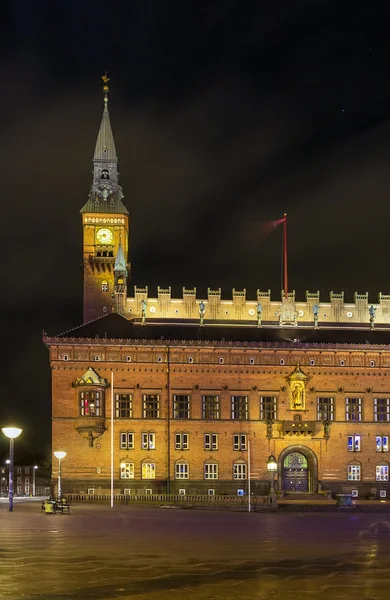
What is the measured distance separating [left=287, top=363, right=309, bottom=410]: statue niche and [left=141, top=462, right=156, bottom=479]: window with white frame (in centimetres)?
1274

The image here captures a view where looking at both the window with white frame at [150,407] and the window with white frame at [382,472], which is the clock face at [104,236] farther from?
the window with white frame at [382,472]

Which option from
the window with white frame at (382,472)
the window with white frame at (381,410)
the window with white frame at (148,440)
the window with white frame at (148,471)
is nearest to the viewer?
the window with white frame at (148,471)

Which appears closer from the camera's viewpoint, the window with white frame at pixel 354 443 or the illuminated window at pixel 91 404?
the illuminated window at pixel 91 404

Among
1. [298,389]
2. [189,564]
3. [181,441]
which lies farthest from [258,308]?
[189,564]

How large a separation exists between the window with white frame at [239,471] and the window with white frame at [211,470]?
159 cm

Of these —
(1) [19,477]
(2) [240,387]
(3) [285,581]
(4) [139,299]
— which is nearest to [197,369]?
(2) [240,387]

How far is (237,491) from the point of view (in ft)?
252

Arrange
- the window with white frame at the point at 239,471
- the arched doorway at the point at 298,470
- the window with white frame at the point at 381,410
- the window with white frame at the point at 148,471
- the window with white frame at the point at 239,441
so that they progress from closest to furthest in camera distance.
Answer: the window with white frame at the point at 148,471 → the window with white frame at the point at 239,471 → the window with white frame at the point at 239,441 → the arched doorway at the point at 298,470 → the window with white frame at the point at 381,410

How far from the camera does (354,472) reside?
259 ft

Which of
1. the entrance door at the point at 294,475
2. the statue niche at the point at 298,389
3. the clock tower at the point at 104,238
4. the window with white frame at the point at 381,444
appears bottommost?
the entrance door at the point at 294,475

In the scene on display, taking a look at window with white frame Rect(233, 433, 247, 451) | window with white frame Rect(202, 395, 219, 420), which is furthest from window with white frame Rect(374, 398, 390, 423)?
window with white frame Rect(202, 395, 219, 420)

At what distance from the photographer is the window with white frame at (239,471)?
77.5 meters

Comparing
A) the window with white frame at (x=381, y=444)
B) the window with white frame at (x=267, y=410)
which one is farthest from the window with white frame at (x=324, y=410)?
the window with white frame at (x=381, y=444)

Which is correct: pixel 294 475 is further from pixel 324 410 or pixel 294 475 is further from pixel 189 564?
pixel 189 564
